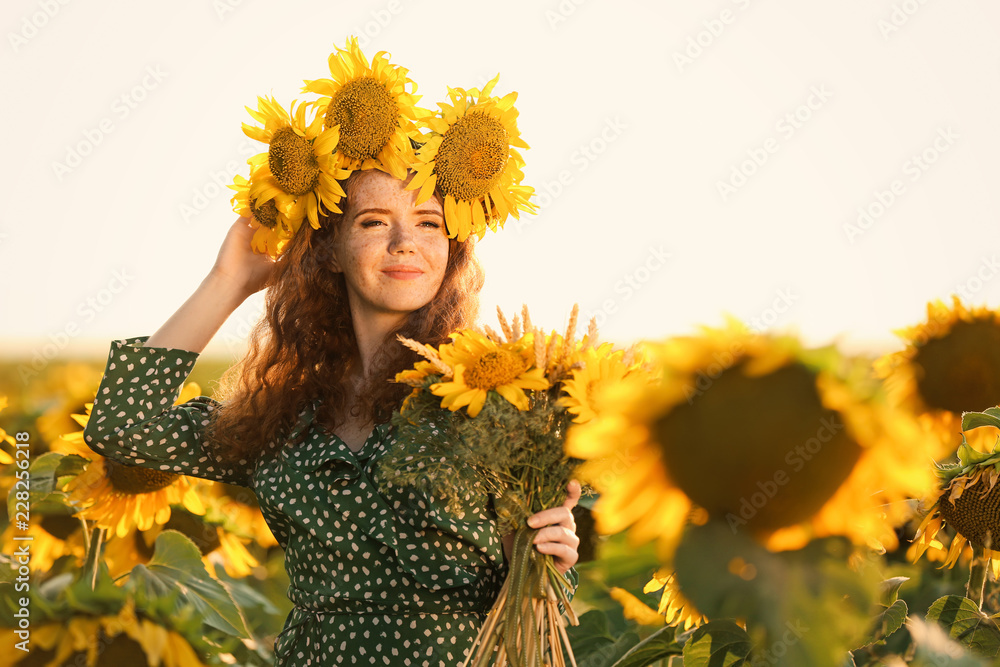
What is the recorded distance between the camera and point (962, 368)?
2420mm

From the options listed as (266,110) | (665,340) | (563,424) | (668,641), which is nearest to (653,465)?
(665,340)

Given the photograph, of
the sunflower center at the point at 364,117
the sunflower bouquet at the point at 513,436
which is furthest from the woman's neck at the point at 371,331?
the sunflower bouquet at the point at 513,436

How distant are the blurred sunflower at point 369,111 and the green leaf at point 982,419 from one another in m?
1.35

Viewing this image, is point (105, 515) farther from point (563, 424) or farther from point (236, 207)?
point (563, 424)

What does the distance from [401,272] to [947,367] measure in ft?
5.24

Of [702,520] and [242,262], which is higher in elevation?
[702,520]

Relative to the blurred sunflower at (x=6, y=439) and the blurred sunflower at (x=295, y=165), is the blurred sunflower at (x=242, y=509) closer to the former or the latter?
the blurred sunflower at (x=6, y=439)

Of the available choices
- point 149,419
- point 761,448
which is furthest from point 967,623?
point 149,419

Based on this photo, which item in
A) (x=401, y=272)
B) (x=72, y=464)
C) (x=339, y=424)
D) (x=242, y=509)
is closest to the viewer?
(x=401, y=272)

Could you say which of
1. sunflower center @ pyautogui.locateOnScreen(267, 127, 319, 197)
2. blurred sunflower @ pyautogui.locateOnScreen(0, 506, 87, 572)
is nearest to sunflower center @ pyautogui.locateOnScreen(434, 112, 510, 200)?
sunflower center @ pyautogui.locateOnScreen(267, 127, 319, 197)

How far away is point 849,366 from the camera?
0.82 meters

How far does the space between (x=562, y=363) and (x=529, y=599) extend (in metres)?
0.41

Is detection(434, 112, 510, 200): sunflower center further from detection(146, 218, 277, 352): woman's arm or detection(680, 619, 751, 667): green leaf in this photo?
detection(680, 619, 751, 667): green leaf

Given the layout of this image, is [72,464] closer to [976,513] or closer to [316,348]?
[316,348]
